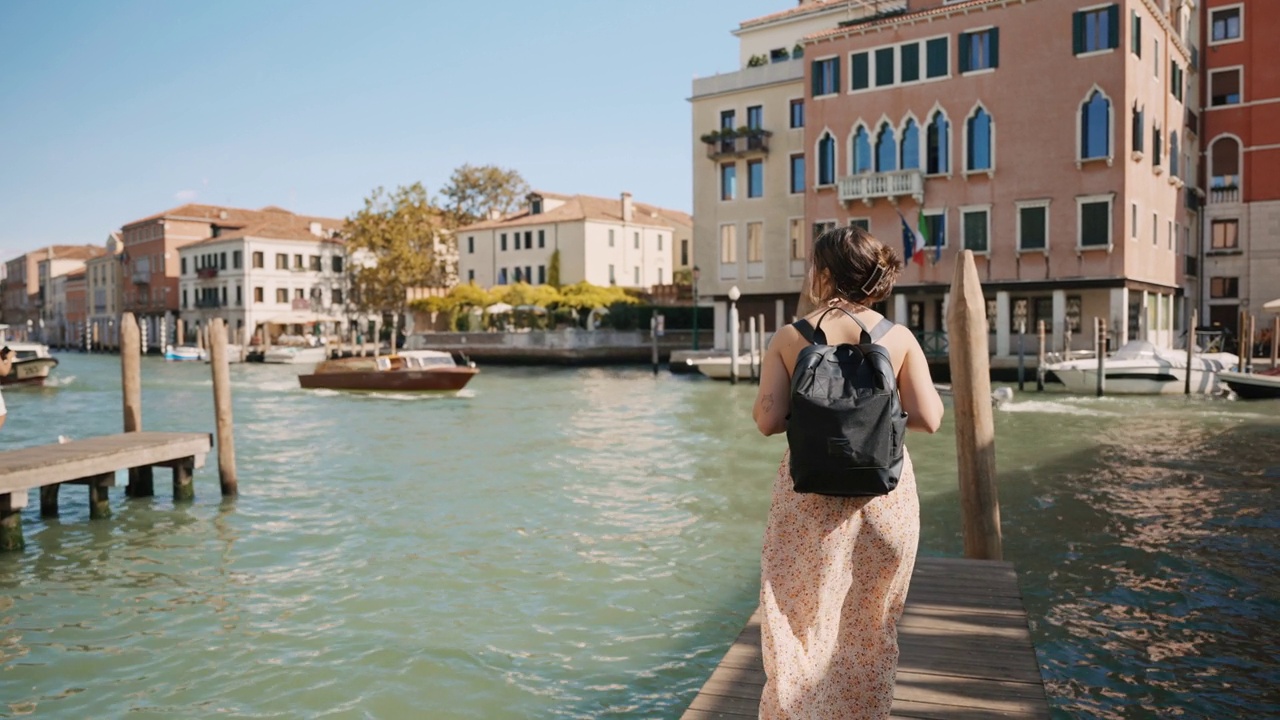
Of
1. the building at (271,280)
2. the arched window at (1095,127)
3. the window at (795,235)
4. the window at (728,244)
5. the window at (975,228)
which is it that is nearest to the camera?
the arched window at (1095,127)

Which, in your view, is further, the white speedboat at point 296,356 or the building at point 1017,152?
the white speedboat at point 296,356

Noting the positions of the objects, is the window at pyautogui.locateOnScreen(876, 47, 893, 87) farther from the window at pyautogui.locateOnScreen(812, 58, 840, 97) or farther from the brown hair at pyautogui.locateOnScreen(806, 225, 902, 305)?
the brown hair at pyautogui.locateOnScreen(806, 225, 902, 305)

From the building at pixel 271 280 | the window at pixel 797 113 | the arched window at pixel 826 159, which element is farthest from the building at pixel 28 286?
the arched window at pixel 826 159

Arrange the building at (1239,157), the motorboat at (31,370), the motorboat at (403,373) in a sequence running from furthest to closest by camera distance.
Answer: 1. the building at (1239,157)
2. the motorboat at (31,370)
3. the motorboat at (403,373)

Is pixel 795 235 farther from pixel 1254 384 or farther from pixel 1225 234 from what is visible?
pixel 1254 384

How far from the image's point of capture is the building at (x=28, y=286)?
108188mm

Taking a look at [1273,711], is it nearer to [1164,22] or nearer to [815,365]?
[815,365]

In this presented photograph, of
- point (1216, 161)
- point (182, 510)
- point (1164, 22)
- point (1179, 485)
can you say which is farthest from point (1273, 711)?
point (1216, 161)

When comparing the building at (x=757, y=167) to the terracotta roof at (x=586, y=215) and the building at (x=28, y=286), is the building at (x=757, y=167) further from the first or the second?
the building at (x=28, y=286)

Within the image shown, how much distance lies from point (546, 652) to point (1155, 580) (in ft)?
14.5

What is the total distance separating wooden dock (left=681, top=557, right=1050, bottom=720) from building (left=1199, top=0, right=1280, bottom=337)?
109 ft

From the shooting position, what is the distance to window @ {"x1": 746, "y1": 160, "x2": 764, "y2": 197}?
3659 centimetres

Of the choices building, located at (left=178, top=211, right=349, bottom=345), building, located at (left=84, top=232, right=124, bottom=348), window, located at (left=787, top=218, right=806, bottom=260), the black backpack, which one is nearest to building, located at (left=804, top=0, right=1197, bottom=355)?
window, located at (left=787, top=218, right=806, bottom=260)

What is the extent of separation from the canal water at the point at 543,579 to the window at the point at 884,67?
16.8 metres
